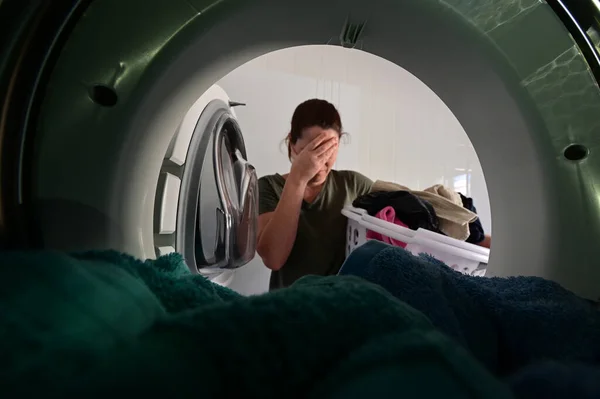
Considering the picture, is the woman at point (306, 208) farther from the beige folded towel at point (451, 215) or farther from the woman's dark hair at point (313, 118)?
the beige folded towel at point (451, 215)

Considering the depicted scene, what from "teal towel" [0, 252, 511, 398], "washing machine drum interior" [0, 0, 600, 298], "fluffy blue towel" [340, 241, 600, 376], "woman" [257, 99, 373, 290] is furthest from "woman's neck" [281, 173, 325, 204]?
"teal towel" [0, 252, 511, 398]

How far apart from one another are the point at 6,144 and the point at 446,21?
13.3 inches

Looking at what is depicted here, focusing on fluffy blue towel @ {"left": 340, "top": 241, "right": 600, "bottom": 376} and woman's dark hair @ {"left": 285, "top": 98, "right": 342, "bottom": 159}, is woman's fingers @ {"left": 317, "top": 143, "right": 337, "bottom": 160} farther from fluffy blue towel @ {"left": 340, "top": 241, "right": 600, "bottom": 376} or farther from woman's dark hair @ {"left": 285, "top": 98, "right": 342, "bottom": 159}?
fluffy blue towel @ {"left": 340, "top": 241, "right": 600, "bottom": 376}

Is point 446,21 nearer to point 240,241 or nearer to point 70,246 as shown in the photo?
point 70,246

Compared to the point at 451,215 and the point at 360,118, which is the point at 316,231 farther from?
the point at 360,118

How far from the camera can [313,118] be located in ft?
3.87

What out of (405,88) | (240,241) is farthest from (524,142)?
(405,88)

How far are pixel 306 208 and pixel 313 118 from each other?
27 centimetres

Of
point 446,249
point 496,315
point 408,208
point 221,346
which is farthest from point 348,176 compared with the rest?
point 221,346

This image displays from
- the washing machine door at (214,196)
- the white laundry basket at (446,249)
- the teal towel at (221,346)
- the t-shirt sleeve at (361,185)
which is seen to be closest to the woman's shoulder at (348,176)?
the t-shirt sleeve at (361,185)

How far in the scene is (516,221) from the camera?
394 mm

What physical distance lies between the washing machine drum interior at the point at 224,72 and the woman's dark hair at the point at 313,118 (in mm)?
764

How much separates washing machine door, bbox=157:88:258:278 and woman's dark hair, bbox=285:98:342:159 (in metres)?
0.18

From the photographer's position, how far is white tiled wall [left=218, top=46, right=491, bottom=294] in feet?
4.65
